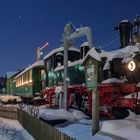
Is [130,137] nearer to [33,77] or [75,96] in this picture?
[75,96]

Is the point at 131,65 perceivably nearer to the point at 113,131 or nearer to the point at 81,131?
the point at 81,131

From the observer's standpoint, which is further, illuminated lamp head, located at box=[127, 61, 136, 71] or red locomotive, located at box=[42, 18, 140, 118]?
illuminated lamp head, located at box=[127, 61, 136, 71]

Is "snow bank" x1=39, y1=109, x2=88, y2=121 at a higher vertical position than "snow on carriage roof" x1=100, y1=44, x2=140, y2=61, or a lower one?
lower

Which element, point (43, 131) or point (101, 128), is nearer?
point (43, 131)

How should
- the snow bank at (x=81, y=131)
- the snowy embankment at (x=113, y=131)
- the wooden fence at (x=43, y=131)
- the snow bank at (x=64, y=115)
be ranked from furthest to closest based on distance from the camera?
1. the snow bank at (x=64, y=115)
2. the snow bank at (x=81, y=131)
3. the snowy embankment at (x=113, y=131)
4. the wooden fence at (x=43, y=131)

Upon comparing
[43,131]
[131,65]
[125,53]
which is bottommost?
[43,131]

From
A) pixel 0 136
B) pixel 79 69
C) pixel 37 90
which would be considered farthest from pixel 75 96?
pixel 37 90

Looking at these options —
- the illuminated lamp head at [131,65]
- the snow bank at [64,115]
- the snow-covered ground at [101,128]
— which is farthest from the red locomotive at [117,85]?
the snow-covered ground at [101,128]

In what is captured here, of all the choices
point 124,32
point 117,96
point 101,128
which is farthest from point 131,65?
point 124,32

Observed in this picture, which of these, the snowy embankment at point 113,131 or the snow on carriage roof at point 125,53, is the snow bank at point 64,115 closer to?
the snowy embankment at point 113,131

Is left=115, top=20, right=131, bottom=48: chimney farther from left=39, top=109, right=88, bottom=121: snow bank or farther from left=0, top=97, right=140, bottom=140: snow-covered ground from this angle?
left=0, top=97, right=140, bottom=140: snow-covered ground

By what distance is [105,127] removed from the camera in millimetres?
11984

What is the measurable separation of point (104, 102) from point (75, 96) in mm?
3699

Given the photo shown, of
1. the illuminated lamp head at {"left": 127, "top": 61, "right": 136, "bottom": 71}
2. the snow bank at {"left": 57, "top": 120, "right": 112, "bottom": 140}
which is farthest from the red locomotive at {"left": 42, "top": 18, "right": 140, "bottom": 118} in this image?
the snow bank at {"left": 57, "top": 120, "right": 112, "bottom": 140}
